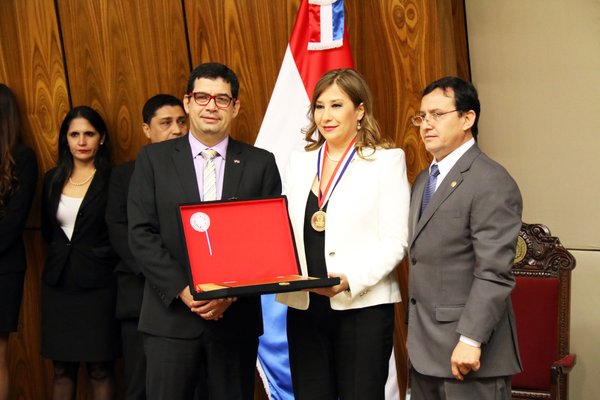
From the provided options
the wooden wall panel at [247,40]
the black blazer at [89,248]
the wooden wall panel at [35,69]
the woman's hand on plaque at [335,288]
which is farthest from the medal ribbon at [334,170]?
the wooden wall panel at [35,69]

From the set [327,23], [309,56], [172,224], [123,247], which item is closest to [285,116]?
[309,56]

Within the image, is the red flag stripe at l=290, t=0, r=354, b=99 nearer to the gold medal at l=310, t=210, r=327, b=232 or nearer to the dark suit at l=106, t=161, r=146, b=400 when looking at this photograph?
the dark suit at l=106, t=161, r=146, b=400

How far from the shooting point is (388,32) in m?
4.22

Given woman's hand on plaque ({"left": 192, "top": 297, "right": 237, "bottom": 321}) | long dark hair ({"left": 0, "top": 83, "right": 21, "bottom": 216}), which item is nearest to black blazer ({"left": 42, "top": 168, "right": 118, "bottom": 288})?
long dark hair ({"left": 0, "top": 83, "right": 21, "bottom": 216})

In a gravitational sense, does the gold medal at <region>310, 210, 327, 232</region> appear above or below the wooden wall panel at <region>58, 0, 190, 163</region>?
below

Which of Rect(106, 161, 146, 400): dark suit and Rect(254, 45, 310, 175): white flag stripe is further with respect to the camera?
Rect(254, 45, 310, 175): white flag stripe

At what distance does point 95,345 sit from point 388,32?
2.23 meters

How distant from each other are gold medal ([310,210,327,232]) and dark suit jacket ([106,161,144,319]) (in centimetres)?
136

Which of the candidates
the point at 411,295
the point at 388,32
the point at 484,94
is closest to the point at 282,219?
the point at 411,295

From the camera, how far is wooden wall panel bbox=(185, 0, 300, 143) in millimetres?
4570

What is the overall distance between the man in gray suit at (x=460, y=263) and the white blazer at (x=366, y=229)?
13 centimetres

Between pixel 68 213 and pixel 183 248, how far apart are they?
164 centimetres

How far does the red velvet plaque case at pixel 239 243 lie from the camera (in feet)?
9.55

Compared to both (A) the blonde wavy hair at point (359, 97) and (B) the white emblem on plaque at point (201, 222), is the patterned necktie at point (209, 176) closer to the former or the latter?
(B) the white emblem on plaque at point (201, 222)
